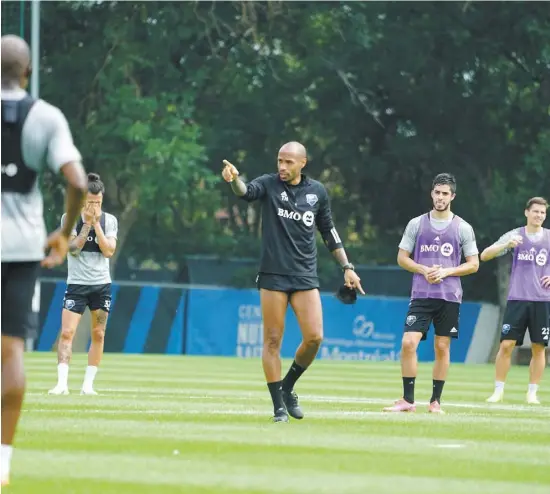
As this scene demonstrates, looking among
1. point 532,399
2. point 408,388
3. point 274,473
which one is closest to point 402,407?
point 408,388

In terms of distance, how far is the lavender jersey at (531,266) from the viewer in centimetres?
1739

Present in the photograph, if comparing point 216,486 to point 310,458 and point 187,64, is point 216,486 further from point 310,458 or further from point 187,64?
point 187,64

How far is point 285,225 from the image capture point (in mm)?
12414

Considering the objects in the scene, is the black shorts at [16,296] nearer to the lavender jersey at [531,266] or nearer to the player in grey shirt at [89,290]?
the player in grey shirt at [89,290]

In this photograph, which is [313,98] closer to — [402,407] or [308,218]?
[402,407]

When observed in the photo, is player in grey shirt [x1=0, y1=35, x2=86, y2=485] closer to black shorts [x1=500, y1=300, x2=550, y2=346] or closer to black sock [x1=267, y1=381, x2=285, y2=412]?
black sock [x1=267, y1=381, x2=285, y2=412]

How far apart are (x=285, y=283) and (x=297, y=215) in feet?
1.72

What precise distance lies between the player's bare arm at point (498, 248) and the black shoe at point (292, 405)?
3627mm

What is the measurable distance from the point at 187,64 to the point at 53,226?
15.7 ft

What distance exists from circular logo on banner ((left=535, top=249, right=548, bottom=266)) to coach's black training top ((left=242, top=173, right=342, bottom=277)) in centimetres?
541

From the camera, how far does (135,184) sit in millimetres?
36594

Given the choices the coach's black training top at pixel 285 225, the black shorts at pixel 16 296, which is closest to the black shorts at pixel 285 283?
the coach's black training top at pixel 285 225

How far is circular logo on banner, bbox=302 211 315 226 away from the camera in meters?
12.5

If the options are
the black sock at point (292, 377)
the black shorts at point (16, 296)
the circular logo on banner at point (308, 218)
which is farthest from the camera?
the black sock at point (292, 377)
